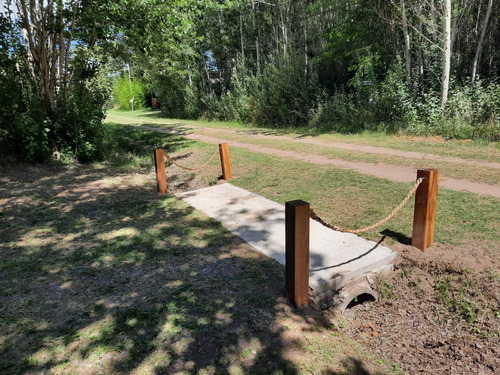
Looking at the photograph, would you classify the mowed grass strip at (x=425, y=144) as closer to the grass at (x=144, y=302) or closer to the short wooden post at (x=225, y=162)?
the short wooden post at (x=225, y=162)

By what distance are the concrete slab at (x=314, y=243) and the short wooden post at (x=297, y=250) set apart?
0.82 feet

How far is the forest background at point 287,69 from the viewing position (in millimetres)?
9414

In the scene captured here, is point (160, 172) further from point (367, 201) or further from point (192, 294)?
point (192, 294)

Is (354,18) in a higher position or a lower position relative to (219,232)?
higher

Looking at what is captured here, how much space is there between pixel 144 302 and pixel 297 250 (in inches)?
61.5

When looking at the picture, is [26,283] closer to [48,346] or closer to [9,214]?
[48,346]

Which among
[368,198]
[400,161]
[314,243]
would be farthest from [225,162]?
[400,161]

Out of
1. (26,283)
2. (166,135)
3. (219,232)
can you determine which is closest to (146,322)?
(26,283)

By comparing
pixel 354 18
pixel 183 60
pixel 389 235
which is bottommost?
pixel 389 235

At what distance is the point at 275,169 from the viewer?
8664mm

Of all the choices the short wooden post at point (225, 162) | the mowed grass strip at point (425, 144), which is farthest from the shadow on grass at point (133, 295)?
the mowed grass strip at point (425, 144)

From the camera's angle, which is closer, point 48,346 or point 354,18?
point 48,346

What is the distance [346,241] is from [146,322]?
9.04 feet

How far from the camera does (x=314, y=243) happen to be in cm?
455
